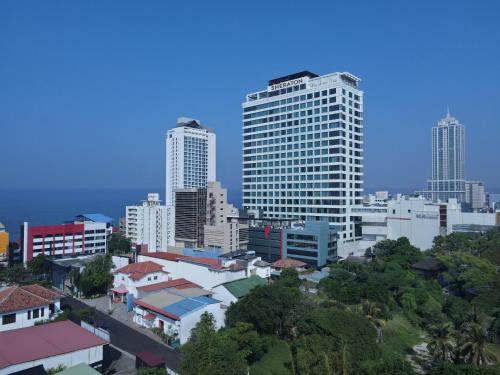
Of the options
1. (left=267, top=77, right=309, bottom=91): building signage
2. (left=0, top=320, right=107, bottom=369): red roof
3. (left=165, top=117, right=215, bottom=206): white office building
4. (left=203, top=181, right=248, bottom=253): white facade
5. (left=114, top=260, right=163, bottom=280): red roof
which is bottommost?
(left=0, top=320, right=107, bottom=369): red roof

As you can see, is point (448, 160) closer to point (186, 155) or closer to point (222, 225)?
point (186, 155)

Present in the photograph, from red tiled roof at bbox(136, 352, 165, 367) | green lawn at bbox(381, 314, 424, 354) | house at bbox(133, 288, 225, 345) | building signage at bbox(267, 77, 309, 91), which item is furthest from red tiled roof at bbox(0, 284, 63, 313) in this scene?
building signage at bbox(267, 77, 309, 91)

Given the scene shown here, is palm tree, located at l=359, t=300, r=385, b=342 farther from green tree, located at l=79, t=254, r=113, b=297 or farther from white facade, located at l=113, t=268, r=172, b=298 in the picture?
green tree, located at l=79, t=254, r=113, b=297

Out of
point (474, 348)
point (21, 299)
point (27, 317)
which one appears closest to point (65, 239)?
point (21, 299)

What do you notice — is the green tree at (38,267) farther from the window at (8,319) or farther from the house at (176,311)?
the window at (8,319)

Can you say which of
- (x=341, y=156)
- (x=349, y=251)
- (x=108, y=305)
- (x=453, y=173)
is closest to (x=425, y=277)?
(x=349, y=251)

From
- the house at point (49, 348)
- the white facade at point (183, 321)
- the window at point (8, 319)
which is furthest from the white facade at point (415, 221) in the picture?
the window at point (8, 319)

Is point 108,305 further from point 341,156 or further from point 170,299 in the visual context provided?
point 341,156
